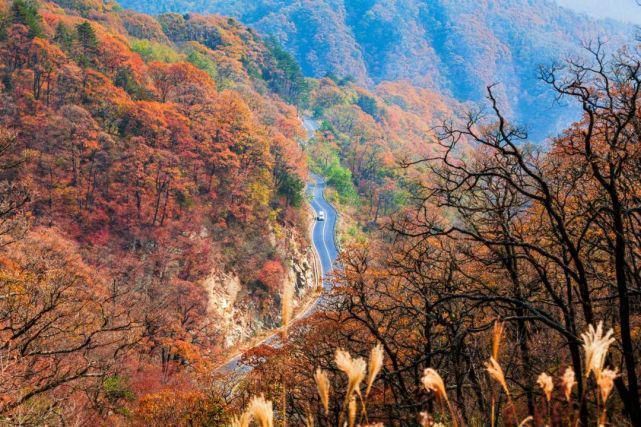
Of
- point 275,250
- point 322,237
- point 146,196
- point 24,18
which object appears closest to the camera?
point 146,196

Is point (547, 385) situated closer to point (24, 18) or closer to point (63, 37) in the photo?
point (24, 18)

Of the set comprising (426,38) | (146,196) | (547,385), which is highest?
(426,38)

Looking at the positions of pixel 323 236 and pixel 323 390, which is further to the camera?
pixel 323 236

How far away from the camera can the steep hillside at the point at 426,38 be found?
133 meters

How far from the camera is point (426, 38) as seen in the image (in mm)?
149375

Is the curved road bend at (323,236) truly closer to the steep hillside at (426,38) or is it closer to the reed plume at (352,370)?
the reed plume at (352,370)

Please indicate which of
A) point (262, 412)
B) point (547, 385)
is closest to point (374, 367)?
point (262, 412)

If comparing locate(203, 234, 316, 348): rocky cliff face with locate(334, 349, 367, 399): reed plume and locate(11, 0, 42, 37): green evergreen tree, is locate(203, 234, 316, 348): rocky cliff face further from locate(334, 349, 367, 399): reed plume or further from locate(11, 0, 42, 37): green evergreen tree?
locate(334, 349, 367, 399): reed plume

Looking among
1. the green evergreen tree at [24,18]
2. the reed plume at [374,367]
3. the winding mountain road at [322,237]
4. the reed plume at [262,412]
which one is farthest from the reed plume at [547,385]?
the green evergreen tree at [24,18]

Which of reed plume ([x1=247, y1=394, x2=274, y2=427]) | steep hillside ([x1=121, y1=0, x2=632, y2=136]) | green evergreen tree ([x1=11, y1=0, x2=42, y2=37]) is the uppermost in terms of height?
steep hillside ([x1=121, y1=0, x2=632, y2=136])

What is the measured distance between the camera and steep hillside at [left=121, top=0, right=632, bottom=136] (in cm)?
13275

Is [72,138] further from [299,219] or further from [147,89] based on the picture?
[299,219]

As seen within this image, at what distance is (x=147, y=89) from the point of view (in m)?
35.3

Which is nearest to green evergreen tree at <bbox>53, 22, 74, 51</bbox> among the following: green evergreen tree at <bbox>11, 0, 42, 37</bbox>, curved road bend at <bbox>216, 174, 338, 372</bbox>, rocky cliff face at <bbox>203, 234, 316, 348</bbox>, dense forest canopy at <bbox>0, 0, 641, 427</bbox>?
dense forest canopy at <bbox>0, 0, 641, 427</bbox>
